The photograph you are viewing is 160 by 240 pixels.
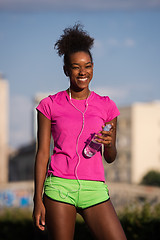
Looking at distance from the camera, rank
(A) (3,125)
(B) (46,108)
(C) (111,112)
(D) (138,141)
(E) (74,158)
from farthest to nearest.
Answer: (A) (3,125) → (D) (138,141) → (C) (111,112) → (B) (46,108) → (E) (74,158)

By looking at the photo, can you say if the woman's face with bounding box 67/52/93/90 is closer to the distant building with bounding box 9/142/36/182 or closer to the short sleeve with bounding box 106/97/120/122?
the short sleeve with bounding box 106/97/120/122

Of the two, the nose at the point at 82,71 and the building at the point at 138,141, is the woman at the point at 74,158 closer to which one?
the nose at the point at 82,71

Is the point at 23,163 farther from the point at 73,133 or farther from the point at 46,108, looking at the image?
the point at 73,133

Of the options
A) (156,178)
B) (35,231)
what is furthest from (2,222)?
(156,178)

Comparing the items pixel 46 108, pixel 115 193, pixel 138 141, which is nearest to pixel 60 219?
pixel 46 108

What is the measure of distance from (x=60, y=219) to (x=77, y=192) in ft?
0.72

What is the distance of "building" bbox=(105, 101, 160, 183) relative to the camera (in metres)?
108

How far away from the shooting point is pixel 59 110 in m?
3.63

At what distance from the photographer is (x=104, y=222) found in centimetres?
339

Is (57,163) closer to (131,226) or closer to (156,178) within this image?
(131,226)

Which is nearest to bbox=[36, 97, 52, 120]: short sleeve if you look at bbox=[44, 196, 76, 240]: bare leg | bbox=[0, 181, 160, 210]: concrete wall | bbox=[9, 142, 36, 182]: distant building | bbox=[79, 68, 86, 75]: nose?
bbox=[79, 68, 86, 75]: nose

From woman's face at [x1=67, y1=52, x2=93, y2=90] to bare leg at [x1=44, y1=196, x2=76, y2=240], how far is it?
2.91ft

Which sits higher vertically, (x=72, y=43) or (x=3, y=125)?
(x=3, y=125)

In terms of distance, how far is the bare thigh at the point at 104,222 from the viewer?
3.38 meters
